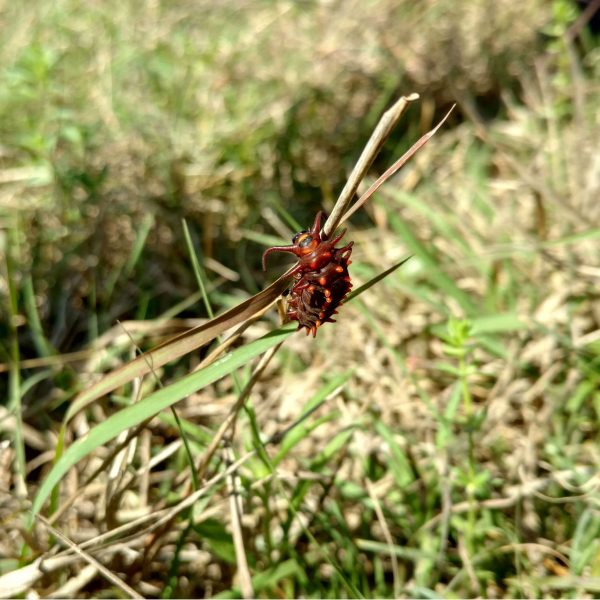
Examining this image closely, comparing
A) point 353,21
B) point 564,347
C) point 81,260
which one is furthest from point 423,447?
point 353,21

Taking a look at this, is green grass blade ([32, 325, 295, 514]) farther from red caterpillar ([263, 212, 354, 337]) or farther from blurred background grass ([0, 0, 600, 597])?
blurred background grass ([0, 0, 600, 597])

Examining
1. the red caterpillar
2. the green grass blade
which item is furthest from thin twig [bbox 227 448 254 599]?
the red caterpillar

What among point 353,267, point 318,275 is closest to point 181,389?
point 318,275

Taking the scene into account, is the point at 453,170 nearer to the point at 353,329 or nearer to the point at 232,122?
the point at 232,122

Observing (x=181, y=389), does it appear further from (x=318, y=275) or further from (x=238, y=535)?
(x=238, y=535)

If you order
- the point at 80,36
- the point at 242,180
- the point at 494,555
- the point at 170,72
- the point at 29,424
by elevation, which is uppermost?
the point at 80,36

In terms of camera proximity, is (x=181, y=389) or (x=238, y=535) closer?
(x=181, y=389)
